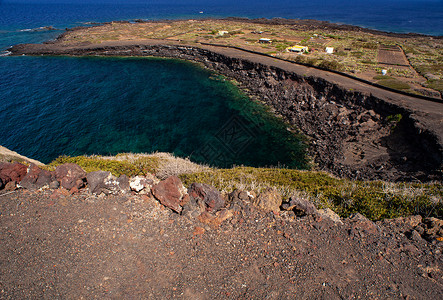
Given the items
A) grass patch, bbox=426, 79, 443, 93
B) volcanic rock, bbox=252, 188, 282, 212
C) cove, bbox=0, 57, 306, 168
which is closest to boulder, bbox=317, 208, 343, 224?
volcanic rock, bbox=252, 188, 282, 212

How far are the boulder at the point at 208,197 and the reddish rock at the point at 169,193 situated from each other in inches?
28.4

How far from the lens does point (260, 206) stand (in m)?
10.9

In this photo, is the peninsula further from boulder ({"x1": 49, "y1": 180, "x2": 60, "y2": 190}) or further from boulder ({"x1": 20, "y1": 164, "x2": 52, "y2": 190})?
boulder ({"x1": 20, "y1": 164, "x2": 52, "y2": 190})

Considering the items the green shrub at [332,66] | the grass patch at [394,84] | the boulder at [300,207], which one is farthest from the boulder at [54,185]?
the green shrub at [332,66]

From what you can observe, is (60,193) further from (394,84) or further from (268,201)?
(394,84)

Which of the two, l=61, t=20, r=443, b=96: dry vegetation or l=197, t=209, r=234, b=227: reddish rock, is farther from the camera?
l=61, t=20, r=443, b=96: dry vegetation

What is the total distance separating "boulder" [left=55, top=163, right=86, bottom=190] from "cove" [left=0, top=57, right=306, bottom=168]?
1397 centimetres

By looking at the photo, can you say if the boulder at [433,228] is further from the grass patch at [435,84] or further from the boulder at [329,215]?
the grass patch at [435,84]

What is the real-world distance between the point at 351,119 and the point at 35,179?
33.3m

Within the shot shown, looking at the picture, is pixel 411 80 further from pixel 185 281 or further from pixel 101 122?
pixel 101 122

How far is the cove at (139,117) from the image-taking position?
1035 inches

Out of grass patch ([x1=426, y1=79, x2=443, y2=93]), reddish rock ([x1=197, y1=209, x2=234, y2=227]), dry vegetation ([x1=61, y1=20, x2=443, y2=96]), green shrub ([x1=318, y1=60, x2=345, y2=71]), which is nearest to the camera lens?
reddish rock ([x1=197, y1=209, x2=234, y2=227])

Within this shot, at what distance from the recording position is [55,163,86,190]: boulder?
38.1 ft

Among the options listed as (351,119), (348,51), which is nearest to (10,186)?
(351,119)
